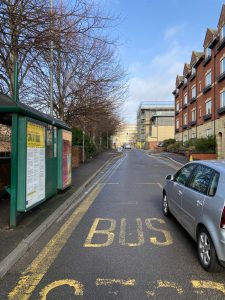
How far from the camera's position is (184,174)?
284 inches

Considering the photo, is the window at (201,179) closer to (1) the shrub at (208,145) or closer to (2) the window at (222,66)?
(2) the window at (222,66)

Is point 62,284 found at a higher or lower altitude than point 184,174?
lower

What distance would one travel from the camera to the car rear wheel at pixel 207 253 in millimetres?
4801

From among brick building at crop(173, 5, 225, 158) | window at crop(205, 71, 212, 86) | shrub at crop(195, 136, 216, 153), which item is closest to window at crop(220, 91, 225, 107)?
brick building at crop(173, 5, 225, 158)

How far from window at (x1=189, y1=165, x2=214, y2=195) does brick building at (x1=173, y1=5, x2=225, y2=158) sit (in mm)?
27521

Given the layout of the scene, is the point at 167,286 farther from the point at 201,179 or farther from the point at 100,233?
the point at 100,233

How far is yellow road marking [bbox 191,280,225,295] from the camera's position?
4.35 meters

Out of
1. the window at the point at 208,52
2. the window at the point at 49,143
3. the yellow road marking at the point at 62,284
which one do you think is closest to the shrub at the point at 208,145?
the window at the point at 208,52

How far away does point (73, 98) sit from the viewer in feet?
74.7

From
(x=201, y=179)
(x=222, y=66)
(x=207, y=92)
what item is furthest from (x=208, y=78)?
(x=201, y=179)

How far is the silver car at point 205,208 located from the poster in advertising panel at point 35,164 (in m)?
3.05

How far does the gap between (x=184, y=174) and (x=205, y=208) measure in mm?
2065

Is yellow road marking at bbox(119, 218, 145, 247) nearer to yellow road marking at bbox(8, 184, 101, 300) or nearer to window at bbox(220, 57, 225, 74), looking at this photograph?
yellow road marking at bbox(8, 184, 101, 300)

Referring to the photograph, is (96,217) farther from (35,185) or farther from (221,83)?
(221,83)
